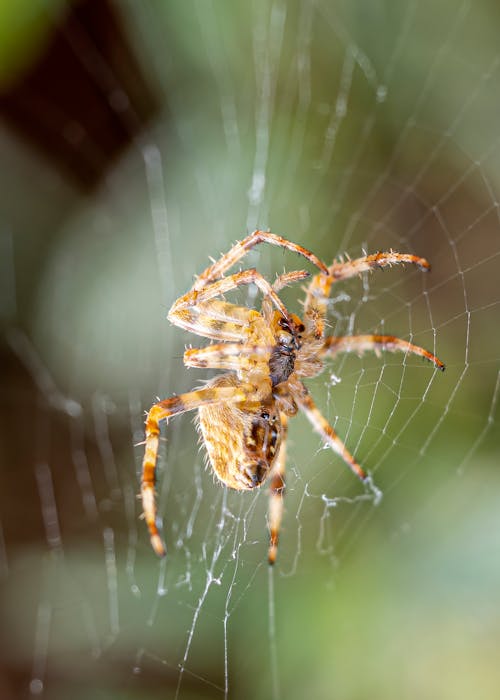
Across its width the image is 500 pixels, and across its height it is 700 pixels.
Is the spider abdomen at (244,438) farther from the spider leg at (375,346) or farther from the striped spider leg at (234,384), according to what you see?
the spider leg at (375,346)

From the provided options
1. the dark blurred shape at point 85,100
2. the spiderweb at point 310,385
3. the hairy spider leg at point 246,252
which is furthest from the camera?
the dark blurred shape at point 85,100

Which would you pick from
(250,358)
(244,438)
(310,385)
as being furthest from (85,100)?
(244,438)

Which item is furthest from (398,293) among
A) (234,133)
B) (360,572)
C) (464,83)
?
(234,133)

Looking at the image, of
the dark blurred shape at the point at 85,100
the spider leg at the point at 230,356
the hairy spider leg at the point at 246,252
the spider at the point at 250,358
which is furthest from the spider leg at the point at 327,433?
the dark blurred shape at the point at 85,100

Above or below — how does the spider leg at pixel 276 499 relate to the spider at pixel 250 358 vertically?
below

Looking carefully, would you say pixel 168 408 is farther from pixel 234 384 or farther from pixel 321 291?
pixel 321 291
